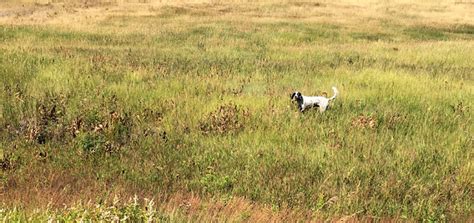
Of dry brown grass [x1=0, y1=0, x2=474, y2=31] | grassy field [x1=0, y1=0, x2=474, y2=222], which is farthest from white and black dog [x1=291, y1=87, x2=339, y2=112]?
dry brown grass [x1=0, y1=0, x2=474, y2=31]

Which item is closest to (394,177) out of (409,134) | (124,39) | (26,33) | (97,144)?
(409,134)

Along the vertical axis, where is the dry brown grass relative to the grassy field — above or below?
above

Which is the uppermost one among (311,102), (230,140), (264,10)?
(264,10)

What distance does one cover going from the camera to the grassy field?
17.5ft

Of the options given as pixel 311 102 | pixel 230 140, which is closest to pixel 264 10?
pixel 311 102

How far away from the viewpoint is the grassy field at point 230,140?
5328 millimetres

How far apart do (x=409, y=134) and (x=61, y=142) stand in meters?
5.84

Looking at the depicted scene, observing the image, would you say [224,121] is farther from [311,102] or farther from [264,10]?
[264,10]

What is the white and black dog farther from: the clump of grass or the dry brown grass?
the dry brown grass

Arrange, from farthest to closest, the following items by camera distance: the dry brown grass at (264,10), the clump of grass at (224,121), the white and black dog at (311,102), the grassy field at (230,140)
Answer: the dry brown grass at (264,10) < the white and black dog at (311,102) < the clump of grass at (224,121) < the grassy field at (230,140)

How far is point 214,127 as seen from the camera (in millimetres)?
8180

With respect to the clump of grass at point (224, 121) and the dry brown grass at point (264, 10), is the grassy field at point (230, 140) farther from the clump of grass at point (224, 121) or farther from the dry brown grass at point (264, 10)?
the dry brown grass at point (264, 10)

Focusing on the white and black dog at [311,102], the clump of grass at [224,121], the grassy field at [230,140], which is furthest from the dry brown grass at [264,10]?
the white and black dog at [311,102]

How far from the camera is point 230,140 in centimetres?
754
